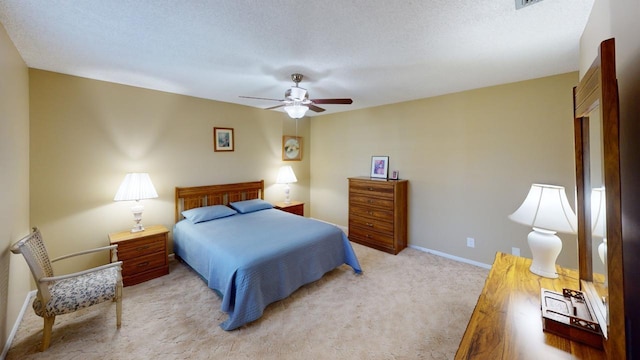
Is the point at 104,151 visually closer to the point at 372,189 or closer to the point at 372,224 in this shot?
the point at 372,189

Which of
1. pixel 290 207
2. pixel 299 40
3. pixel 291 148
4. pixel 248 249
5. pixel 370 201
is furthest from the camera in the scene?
pixel 291 148

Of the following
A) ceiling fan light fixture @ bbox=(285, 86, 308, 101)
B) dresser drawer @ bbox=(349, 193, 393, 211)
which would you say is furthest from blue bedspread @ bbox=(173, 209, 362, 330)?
ceiling fan light fixture @ bbox=(285, 86, 308, 101)

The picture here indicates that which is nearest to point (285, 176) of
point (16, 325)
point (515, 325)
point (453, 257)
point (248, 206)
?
point (248, 206)

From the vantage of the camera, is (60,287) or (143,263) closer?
(60,287)

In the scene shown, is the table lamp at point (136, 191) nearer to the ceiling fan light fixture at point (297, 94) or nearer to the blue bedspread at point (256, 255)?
the blue bedspread at point (256, 255)

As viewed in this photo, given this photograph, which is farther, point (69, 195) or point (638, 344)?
point (69, 195)

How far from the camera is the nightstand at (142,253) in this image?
9.11 feet

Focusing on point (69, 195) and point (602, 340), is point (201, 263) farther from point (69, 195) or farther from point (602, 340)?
point (602, 340)

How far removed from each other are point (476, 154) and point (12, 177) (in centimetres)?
487

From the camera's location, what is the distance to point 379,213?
3881mm

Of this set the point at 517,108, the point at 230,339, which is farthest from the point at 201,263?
the point at 517,108

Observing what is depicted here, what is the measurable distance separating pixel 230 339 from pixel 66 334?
139 cm

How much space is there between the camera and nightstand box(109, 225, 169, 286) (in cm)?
278

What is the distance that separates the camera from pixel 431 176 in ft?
12.2
